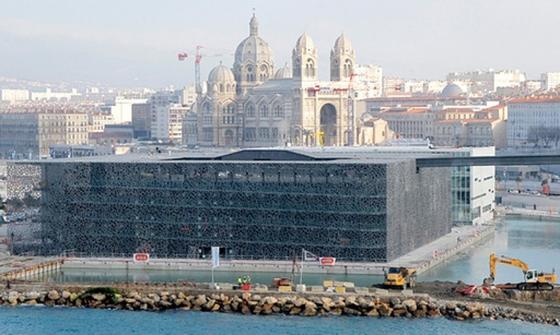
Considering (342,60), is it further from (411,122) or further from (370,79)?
(370,79)

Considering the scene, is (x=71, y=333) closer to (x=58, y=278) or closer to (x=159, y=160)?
(x=58, y=278)

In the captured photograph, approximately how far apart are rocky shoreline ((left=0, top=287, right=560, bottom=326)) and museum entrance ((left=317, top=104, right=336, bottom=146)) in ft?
156

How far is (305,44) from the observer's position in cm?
7725

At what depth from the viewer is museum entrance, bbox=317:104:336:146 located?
252 feet

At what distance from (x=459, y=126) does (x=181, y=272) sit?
5368 centimetres

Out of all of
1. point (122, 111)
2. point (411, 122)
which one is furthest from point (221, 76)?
point (122, 111)

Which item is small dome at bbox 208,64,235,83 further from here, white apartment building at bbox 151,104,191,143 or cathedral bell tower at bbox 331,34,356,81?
white apartment building at bbox 151,104,191,143

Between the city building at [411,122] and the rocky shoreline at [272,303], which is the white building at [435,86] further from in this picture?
the rocky shoreline at [272,303]

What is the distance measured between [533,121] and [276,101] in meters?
17.6

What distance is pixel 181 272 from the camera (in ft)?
111

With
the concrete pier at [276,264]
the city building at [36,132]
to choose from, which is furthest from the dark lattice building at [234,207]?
the city building at [36,132]

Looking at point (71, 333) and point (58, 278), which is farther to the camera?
point (58, 278)

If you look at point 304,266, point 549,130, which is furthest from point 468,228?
point 549,130

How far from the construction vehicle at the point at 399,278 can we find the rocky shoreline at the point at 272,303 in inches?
44.7
